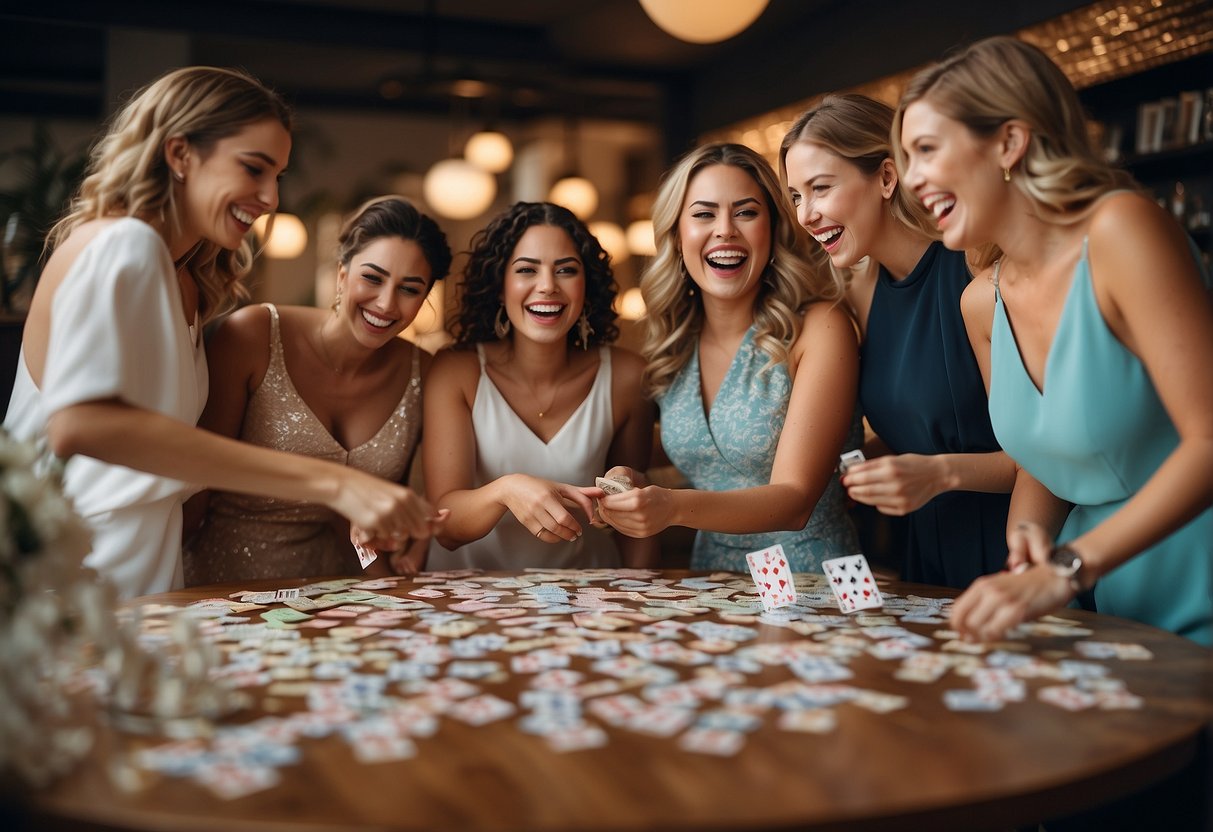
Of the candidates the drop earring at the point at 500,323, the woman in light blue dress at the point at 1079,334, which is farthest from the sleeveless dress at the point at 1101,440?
the drop earring at the point at 500,323

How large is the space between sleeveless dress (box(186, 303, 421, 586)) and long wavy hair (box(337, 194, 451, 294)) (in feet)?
0.92

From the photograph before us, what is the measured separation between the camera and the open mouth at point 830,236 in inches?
103

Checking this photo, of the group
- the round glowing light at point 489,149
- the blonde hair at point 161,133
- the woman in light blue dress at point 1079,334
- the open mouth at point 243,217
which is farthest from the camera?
the round glowing light at point 489,149

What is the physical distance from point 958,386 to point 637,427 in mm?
928

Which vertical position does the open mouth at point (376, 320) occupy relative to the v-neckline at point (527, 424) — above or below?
above

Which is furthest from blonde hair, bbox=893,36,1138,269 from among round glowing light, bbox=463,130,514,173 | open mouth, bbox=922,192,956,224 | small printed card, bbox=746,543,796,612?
round glowing light, bbox=463,130,514,173

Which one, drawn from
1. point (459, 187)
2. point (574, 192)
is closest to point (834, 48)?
point (574, 192)

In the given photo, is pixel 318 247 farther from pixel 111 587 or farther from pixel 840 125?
pixel 111 587

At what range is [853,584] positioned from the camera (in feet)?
6.44

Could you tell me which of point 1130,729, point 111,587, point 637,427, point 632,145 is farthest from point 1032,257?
point 632,145

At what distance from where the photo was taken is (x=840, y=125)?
102 inches

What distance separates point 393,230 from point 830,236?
109 cm

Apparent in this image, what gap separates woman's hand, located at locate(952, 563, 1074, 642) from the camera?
5.25 ft

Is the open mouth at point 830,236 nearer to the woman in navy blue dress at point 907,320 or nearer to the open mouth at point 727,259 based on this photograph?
the woman in navy blue dress at point 907,320
